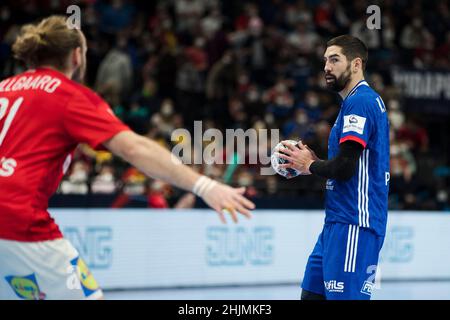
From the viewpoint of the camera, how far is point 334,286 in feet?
18.8

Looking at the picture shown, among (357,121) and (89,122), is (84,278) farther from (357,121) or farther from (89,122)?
(357,121)

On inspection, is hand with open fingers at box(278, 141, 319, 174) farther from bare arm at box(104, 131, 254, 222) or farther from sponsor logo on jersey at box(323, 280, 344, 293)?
bare arm at box(104, 131, 254, 222)

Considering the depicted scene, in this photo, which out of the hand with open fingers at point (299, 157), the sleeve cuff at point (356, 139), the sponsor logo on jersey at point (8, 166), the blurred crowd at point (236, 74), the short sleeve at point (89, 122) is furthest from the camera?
the blurred crowd at point (236, 74)

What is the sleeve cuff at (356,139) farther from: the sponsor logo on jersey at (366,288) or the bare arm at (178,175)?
the bare arm at (178,175)

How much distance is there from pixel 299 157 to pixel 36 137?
2.29 m

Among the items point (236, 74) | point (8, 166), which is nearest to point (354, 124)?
point (8, 166)

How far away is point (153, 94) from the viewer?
53.8 feet

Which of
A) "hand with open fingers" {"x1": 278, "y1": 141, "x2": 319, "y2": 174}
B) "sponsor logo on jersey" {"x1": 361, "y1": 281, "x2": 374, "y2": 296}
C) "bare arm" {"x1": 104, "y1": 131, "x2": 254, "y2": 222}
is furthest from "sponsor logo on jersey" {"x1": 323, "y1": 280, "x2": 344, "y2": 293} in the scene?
"bare arm" {"x1": 104, "y1": 131, "x2": 254, "y2": 222}

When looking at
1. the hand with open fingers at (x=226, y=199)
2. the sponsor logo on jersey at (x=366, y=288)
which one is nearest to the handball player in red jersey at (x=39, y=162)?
the hand with open fingers at (x=226, y=199)

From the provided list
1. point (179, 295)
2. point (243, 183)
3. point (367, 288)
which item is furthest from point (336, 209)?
point (243, 183)

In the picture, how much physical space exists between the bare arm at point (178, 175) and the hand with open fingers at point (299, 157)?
1.96m

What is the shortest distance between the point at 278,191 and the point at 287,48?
569cm

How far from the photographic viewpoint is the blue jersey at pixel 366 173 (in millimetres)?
5754
